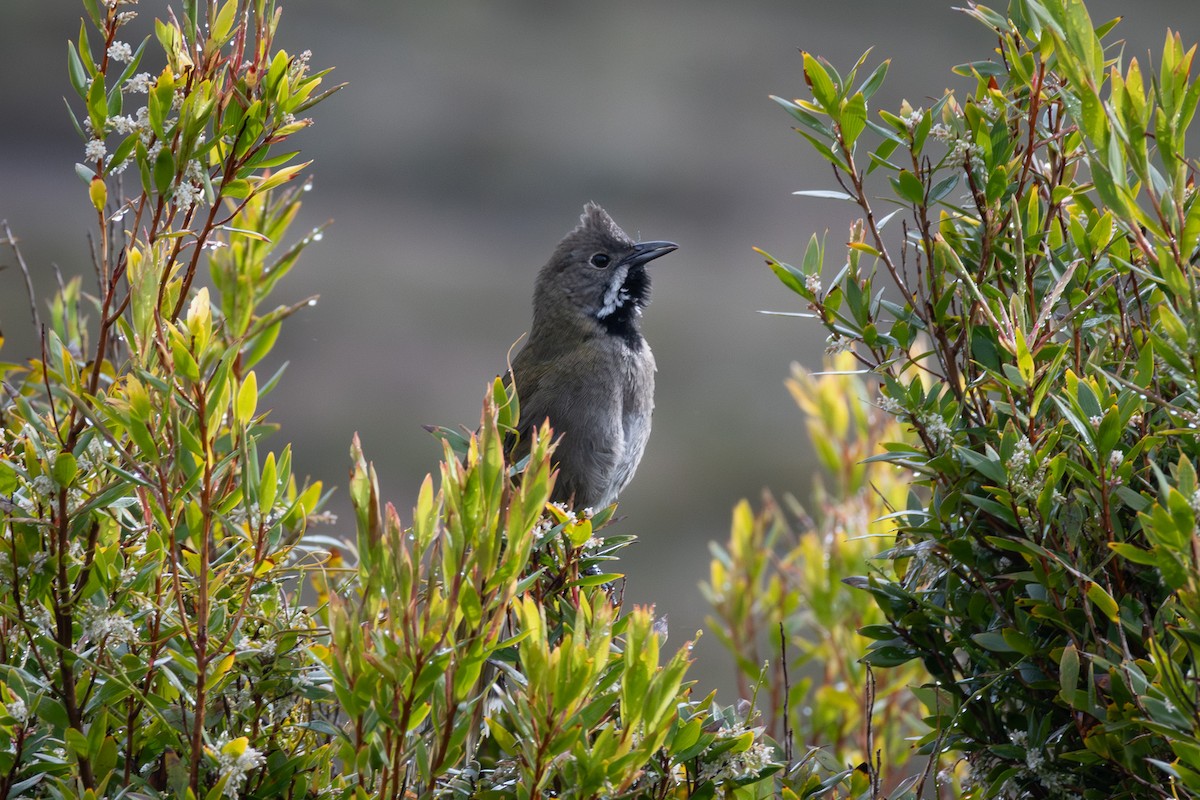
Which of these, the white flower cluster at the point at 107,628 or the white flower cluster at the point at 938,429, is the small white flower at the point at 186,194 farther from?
the white flower cluster at the point at 938,429

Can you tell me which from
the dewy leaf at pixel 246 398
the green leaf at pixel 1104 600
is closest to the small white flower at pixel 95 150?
the dewy leaf at pixel 246 398

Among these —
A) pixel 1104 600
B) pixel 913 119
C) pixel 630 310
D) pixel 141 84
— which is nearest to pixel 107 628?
pixel 141 84

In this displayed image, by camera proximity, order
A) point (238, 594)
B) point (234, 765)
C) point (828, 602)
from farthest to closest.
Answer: point (828, 602) < point (238, 594) < point (234, 765)

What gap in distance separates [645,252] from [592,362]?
1.63ft

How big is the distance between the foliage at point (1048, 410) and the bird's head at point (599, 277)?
2.19 meters

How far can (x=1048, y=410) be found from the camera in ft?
4.45

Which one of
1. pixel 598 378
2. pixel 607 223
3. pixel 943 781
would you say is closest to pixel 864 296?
pixel 943 781

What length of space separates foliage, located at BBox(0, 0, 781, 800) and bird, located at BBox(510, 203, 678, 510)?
1.82 metres

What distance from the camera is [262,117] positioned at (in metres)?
1.28

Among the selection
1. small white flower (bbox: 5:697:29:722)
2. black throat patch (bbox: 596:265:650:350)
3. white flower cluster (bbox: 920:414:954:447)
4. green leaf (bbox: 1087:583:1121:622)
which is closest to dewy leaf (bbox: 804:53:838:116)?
white flower cluster (bbox: 920:414:954:447)

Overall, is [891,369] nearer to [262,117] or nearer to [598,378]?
[262,117]

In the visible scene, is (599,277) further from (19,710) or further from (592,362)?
(19,710)

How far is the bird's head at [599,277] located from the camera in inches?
148

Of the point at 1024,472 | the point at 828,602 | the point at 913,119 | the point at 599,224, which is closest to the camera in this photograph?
the point at 1024,472
